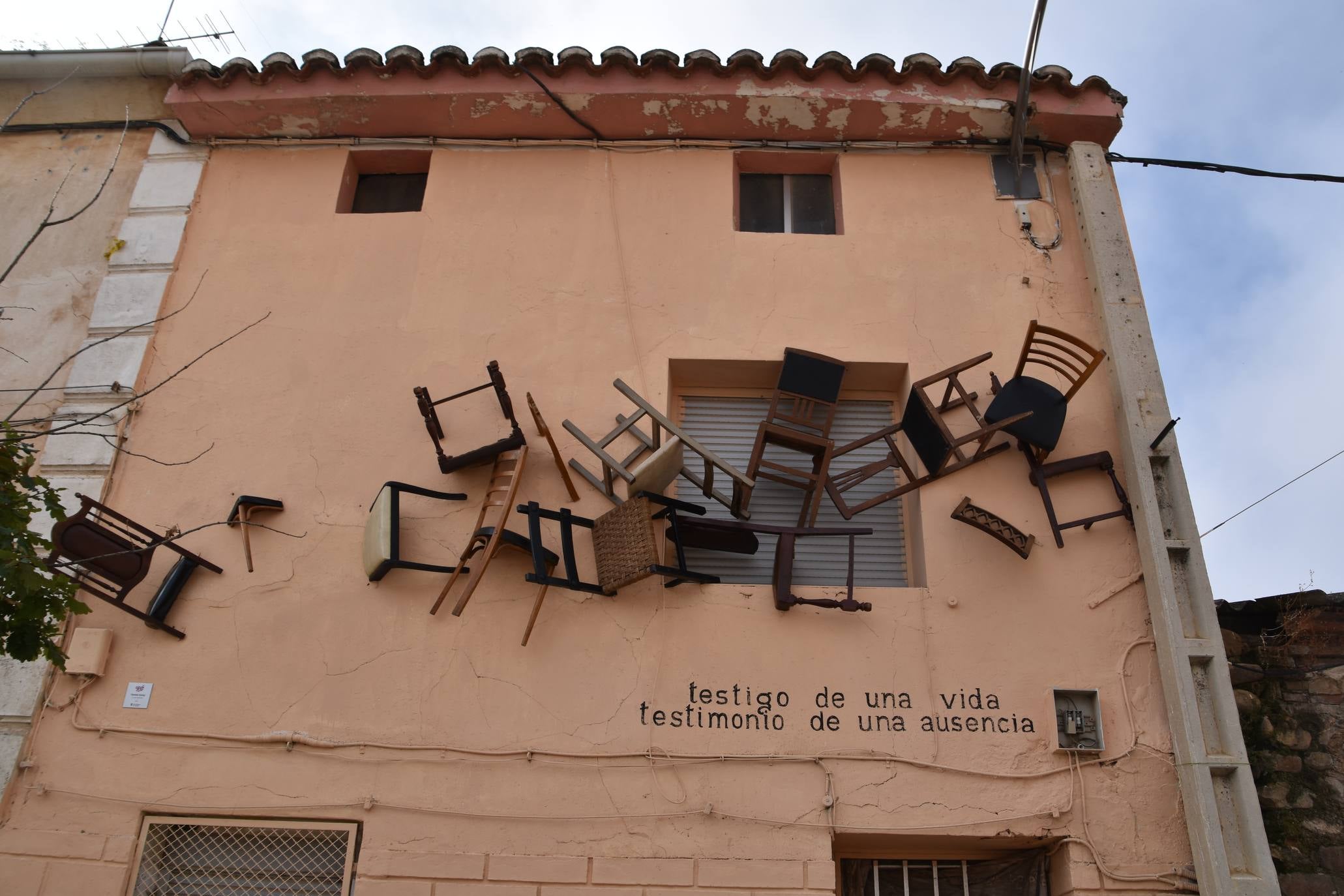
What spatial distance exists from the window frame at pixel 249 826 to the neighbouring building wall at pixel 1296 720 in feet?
14.7

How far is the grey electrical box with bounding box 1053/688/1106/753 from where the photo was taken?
5109 millimetres

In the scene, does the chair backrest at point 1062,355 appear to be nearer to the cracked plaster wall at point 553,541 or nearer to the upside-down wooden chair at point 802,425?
the cracked plaster wall at point 553,541

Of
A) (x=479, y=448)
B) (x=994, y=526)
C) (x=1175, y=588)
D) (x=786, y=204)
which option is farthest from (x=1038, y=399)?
(x=479, y=448)

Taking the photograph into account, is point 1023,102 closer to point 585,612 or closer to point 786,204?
point 786,204

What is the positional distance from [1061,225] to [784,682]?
137 inches

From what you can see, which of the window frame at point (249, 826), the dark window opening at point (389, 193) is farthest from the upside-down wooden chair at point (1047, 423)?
the dark window opening at point (389, 193)

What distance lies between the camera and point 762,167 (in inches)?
280

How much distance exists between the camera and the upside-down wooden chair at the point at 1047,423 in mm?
5621

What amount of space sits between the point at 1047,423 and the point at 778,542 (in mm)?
1598

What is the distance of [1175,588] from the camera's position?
5383 mm

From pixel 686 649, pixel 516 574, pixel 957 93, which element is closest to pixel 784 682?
pixel 686 649

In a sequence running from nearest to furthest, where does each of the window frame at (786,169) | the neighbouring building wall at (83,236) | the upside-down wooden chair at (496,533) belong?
the upside-down wooden chair at (496,533)
the neighbouring building wall at (83,236)
the window frame at (786,169)

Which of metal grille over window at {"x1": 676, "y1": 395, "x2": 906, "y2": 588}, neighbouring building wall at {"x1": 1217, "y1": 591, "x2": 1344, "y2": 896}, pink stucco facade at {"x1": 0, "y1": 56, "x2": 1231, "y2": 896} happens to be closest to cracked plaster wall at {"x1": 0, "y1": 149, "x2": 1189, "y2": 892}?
pink stucco facade at {"x1": 0, "y1": 56, "x2": 1231, "y2": 896}

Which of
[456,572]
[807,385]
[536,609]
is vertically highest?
[807,385]
